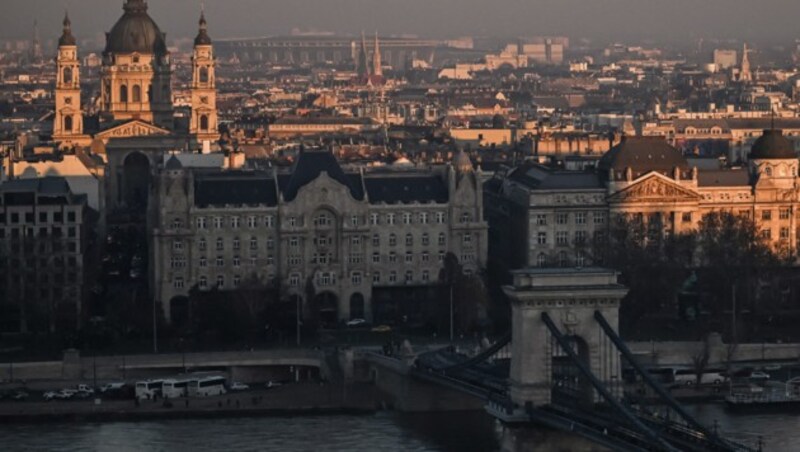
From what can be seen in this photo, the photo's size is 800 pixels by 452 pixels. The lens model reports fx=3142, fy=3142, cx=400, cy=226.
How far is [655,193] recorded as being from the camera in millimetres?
46688

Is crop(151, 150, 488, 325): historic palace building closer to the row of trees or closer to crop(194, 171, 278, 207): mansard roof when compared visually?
crop(194, 171, 278, 207): mansard roof

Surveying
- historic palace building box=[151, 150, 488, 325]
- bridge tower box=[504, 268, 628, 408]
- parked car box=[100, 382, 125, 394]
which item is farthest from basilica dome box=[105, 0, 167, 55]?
bridge tower box=[504, 268, 628, 408]

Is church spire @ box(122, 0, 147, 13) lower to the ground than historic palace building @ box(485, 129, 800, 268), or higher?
higher

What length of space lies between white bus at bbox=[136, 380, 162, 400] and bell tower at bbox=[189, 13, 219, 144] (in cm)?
2528

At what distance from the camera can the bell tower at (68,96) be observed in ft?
208

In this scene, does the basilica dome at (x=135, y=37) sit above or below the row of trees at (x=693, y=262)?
above

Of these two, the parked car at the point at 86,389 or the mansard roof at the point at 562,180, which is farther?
the mansard roof at the point at 562,180

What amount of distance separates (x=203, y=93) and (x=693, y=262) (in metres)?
21.3

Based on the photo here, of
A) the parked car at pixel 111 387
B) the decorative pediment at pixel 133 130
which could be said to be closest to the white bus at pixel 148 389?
the parked car at pixel 111 387

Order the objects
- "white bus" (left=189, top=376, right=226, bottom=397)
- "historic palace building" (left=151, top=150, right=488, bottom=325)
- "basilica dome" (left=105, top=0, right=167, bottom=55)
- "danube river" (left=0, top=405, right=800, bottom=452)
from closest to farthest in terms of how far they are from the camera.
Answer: "danube river" (left=0, top=405, right=800, bottom=452), "white bus" (left=189, top=376, right=226, bottom=397), "historic palace building" (left=151, top=150, right=488, bottom=325), "basilica dome" (left=105, top=0, right=167, bottom=55)

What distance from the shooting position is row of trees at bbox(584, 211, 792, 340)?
42.9 metres

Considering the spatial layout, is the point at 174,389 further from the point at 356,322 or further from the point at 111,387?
the point at 356,322

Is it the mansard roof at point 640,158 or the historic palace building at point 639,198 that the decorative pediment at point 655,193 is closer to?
the historic palace building at point 639,198

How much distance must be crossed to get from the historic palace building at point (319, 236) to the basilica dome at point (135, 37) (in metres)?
20.5
